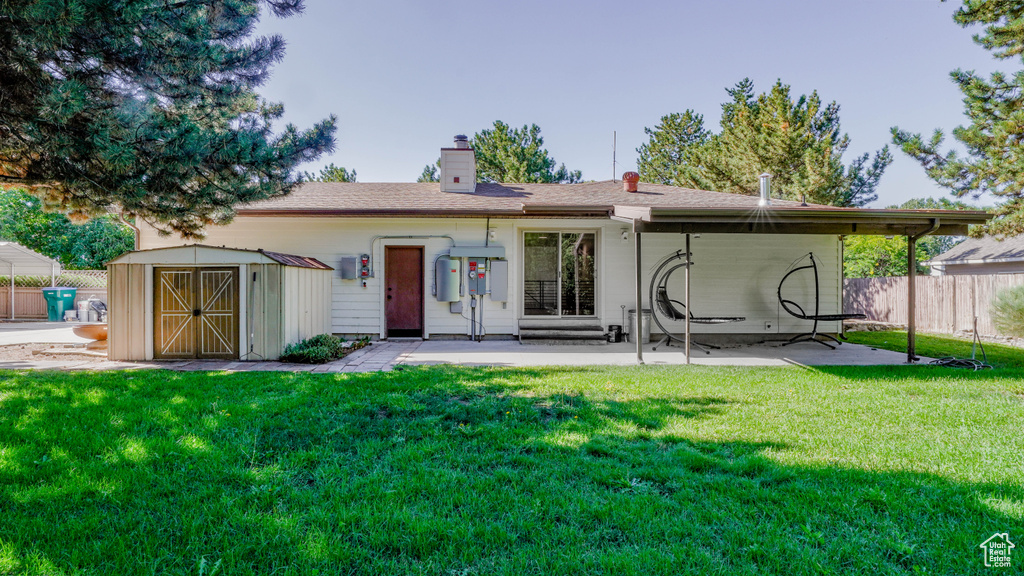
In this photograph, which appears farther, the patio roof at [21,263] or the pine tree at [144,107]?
A: the patio roof at [21,263]

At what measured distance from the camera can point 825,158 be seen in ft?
49.1

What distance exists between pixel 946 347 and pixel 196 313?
1261cm

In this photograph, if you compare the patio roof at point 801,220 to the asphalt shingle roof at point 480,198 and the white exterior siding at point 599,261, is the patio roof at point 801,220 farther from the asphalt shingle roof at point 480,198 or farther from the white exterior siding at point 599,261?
the white exterior siding at point 599,261

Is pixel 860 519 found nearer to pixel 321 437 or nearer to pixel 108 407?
pixel 321 437

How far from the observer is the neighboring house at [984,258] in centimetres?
1677

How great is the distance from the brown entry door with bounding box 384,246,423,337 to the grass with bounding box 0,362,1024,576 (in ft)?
14.9

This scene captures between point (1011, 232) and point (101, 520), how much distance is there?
1613cm

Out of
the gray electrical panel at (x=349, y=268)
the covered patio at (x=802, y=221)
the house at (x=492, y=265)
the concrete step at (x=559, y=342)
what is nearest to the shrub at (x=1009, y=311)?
the covered patio at (x=802, y=221)

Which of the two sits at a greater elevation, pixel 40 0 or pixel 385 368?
pixel 40 0

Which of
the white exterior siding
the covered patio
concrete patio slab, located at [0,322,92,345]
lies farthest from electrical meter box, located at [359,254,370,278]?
concrete patio slab, located at [0,322,92,345]

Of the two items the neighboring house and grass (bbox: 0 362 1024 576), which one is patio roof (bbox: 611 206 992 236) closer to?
grass (bbox: 0 362 1024 576)

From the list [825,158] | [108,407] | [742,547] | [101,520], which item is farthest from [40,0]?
[825,158]

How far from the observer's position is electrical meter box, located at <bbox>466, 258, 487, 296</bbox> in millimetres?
8688

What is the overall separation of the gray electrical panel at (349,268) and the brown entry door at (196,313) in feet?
7.40
